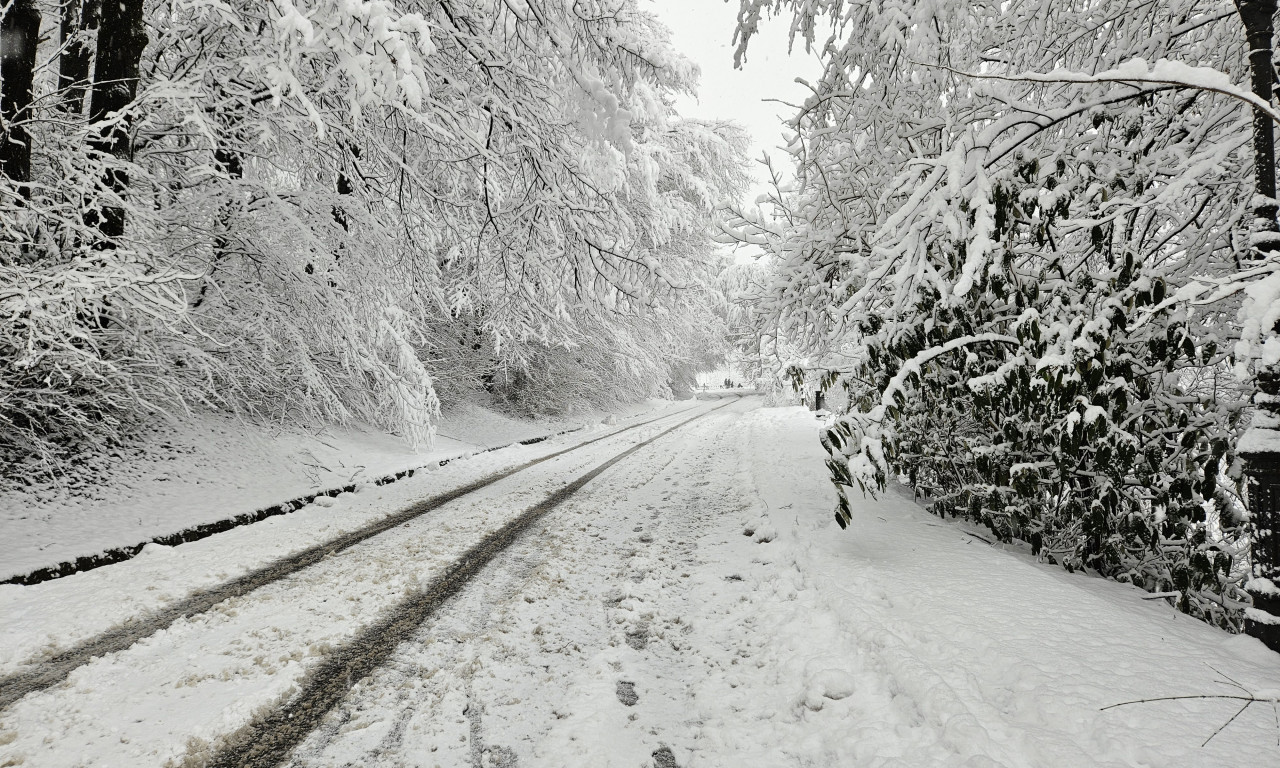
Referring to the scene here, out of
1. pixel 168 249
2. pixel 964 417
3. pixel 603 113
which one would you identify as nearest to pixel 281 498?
pixel 168 249

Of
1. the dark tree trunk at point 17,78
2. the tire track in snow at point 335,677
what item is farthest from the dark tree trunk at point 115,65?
the tire track in snow at point 335,677

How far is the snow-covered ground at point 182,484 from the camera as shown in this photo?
4.96 metres

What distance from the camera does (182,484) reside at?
21.4 ft

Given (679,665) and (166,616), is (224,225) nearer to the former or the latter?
(166,616)

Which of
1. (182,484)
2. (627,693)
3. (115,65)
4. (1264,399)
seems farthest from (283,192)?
(1264,399)

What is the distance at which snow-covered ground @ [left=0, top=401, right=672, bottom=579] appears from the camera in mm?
4961

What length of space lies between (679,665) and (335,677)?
5.85 ft

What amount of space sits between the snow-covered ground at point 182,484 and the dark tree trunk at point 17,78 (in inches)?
113

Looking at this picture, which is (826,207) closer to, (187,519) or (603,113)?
(603,113)

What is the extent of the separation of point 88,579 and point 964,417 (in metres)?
7.18

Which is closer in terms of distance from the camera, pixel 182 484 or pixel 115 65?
pixel 115 65

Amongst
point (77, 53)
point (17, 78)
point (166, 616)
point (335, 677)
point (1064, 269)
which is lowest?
point (166, 616)

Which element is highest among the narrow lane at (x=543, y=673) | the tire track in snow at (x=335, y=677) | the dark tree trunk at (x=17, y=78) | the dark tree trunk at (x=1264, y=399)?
the dark tree trunk at (x=17, y=78)

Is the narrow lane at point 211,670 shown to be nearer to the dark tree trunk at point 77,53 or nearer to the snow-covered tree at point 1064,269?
the snow-covered tree at point 1064,269
